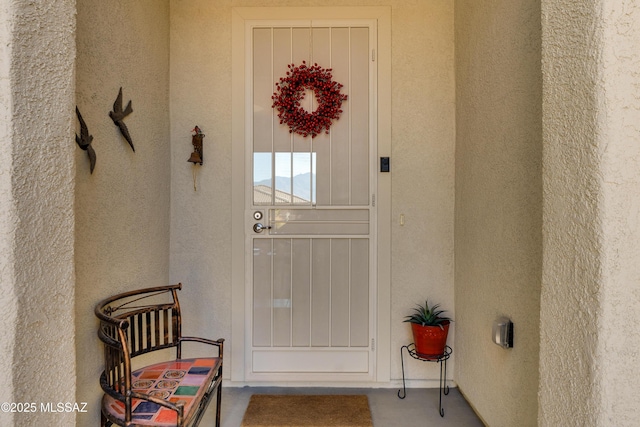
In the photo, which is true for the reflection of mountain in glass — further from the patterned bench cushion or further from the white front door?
the patterned bench cushion

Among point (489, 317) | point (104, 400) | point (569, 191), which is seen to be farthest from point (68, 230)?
point (489, 317)

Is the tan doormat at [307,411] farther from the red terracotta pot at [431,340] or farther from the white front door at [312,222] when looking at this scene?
the red terracotta pot at [431,340]

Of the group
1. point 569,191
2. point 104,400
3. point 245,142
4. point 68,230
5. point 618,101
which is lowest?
point 104,400

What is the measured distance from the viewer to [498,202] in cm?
196

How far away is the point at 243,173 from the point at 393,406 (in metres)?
1.81

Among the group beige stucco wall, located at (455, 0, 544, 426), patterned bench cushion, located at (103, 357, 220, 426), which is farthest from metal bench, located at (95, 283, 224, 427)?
beige stucco wall, located at (455, 0, 544, 426)

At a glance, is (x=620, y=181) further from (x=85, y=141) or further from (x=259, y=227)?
(x=259, y=227)

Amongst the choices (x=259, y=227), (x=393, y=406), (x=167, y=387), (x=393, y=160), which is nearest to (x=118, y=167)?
(x=259, y=227)

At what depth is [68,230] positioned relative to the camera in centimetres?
118

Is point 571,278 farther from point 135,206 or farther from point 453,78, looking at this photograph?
point 135,206

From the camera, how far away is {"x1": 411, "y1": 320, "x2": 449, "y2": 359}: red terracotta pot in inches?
91.2

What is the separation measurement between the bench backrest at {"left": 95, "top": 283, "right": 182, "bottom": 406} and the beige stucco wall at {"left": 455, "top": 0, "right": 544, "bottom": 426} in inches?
66.9

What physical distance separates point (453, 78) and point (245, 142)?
150cm

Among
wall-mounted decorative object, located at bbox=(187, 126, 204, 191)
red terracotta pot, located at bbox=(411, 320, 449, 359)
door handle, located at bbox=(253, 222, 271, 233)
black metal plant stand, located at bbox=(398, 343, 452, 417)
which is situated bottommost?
black metal plant stand, located at bbox=(398, 343, 452, 417)
